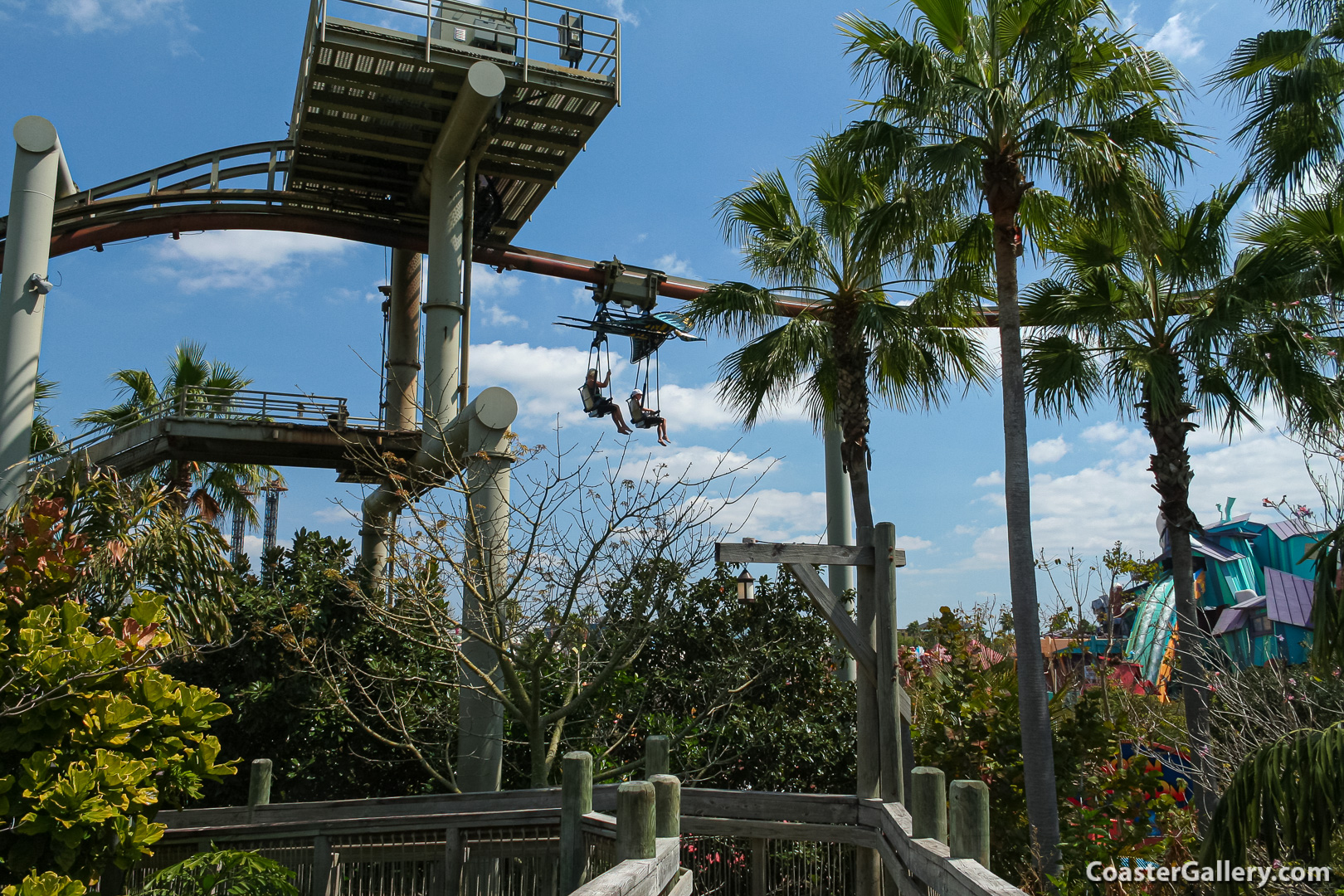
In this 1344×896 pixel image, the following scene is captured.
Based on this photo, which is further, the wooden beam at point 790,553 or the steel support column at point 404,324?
the steel support column at point 404,324

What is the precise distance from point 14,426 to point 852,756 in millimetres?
10890

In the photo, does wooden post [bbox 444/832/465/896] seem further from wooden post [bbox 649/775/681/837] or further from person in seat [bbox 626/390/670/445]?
person in seat [bbox 626/390/670/445]

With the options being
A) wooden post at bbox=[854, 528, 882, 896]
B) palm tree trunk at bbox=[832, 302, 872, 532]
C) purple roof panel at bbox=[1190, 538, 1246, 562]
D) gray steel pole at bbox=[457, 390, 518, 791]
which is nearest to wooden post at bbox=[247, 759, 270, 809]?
gray steel pole at bbox=[457, 390, 518, 791]

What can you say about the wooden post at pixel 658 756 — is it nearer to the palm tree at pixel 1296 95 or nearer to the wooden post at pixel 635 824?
the wooden post at pixel 635 824

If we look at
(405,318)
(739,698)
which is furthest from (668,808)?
(405,318)

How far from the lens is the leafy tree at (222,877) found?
6129 millimetres

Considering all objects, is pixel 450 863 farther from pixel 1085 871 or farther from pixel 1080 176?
pixel 1080 176

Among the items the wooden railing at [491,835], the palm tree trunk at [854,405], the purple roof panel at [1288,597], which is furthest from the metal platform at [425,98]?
the purple roof panel at [1288,597]

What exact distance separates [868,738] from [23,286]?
11.8 meters

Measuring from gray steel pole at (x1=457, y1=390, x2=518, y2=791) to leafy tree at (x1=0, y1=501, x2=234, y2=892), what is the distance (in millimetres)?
2427

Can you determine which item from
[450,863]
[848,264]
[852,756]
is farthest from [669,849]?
[848,264]

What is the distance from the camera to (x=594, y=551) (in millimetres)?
8398

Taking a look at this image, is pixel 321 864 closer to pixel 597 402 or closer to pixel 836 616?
pixel 836 616

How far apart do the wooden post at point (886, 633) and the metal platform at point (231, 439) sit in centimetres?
714
